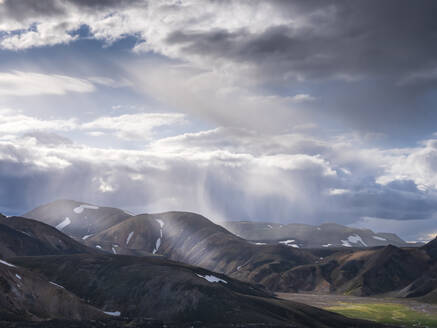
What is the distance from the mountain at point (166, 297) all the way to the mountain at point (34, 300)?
18801mm

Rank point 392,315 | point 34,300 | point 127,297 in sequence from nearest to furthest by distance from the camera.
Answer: point 34,300 < point 127,297 < point 392,315

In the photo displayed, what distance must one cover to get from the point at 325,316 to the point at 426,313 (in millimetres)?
70265

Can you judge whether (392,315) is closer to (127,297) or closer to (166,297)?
(166,297)

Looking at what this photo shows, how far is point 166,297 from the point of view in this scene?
122812mm

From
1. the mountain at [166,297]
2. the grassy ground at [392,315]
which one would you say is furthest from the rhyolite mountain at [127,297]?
the grassy ground at [392,315]

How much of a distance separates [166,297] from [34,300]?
127 ft

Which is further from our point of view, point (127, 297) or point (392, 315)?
point (392, 315)

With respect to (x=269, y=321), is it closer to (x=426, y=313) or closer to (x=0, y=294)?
(x=0, y=294)

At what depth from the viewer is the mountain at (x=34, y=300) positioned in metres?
87.1

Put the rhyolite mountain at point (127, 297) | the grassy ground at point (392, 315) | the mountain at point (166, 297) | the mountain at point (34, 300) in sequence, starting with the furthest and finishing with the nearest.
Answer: the grassy ground at point (392, 315) → the mountain at point (166, 297) → the rhyolite mountain at point (127, 297) → the mountain at point (34, 300)

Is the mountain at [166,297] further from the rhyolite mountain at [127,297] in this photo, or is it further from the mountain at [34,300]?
the mountain at [34,300]

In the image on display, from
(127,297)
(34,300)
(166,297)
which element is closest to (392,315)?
(166,297)

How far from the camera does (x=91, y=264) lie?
147500 mm

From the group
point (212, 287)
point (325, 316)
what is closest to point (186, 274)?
point (212, 287)
